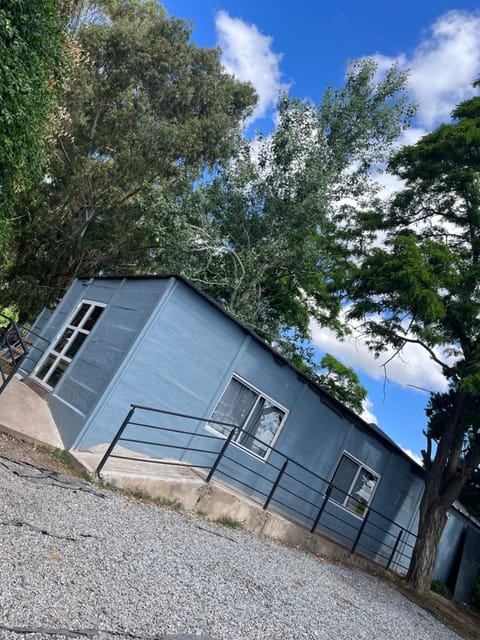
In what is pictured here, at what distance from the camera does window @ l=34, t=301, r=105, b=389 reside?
31.6ft

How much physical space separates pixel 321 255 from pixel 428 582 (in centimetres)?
1195

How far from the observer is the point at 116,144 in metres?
20.4

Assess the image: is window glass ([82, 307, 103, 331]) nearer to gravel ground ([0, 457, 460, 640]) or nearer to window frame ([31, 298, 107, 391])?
window frame ([31, 298, 107, 391])

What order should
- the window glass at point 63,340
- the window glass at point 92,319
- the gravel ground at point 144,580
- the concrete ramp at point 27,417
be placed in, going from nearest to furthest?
the gravel ground at point 144,580 → the concrete ramp at point 27,417 → the window glass at point 92,319 → the window glass at point 63,340

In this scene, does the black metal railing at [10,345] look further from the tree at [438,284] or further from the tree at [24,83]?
the tree at [438,284]

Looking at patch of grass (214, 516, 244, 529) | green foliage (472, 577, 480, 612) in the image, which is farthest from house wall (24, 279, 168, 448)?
green foliage (472, 577, 480, 612)

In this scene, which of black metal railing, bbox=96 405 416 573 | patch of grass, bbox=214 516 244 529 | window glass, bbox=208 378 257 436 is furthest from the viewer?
window glass, bbox=208 378 257 436

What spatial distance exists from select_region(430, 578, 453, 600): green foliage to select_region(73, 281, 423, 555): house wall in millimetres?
3110

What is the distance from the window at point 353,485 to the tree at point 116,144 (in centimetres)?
1360

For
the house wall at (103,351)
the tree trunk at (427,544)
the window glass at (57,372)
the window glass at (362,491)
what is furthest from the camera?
the window glass at (362,491)

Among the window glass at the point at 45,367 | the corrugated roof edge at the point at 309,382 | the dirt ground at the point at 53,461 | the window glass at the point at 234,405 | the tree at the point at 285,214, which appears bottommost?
the dirt ground at the point at 53,461

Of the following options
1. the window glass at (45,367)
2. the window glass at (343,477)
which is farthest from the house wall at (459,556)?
the window glass at (45,367)

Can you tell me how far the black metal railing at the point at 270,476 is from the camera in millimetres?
8078

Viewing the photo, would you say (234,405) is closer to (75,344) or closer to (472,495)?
(75,344)
